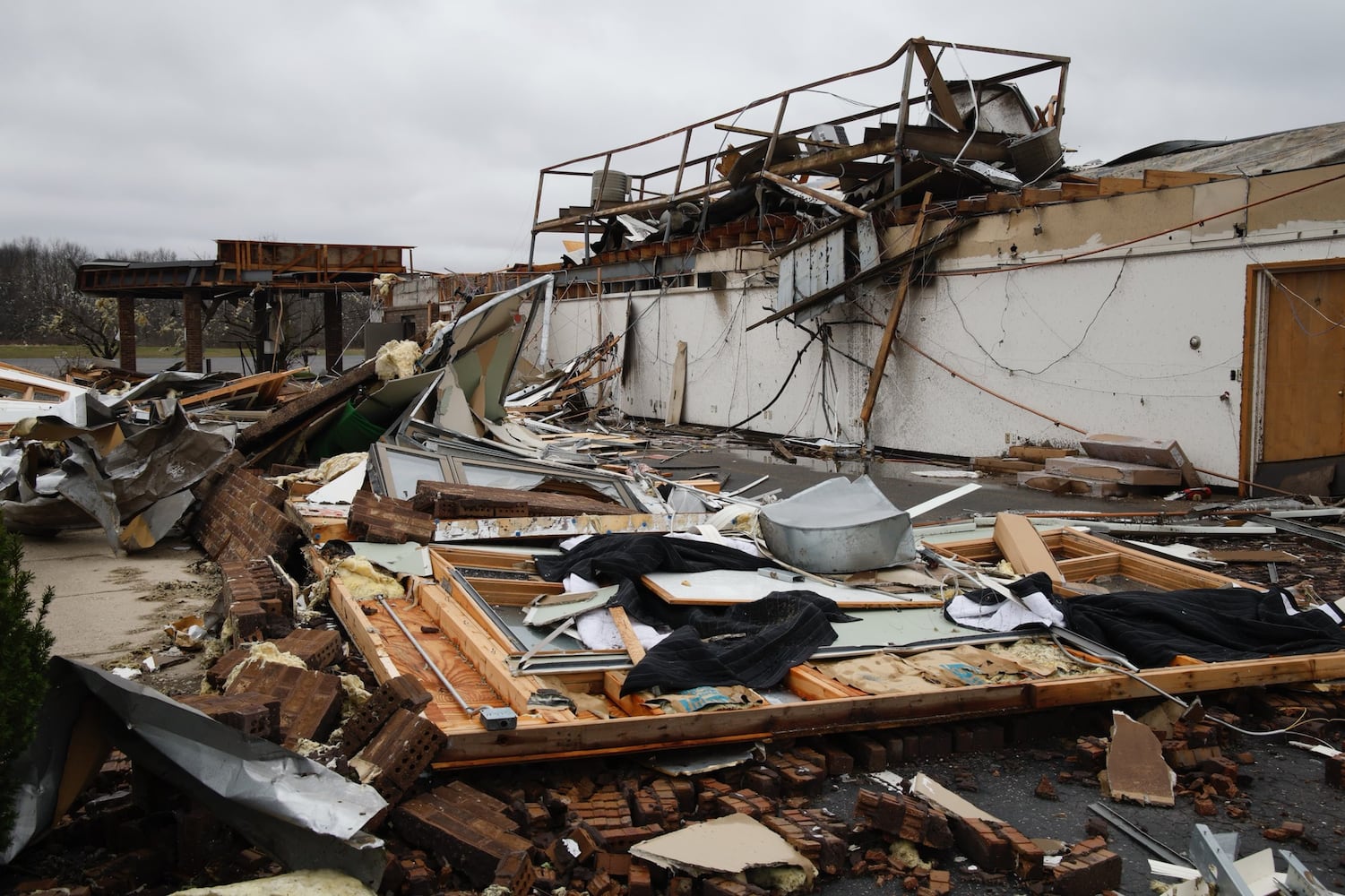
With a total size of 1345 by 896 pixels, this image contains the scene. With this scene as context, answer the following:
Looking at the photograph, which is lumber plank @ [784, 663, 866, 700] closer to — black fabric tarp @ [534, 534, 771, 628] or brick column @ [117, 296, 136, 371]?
black fabric tarp @ [534, 534, 771, 628]

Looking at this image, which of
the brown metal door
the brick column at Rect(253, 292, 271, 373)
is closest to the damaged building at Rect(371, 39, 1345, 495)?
the brown metal door

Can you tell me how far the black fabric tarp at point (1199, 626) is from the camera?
5094mm

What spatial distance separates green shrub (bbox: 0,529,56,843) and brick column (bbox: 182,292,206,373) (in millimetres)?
28046

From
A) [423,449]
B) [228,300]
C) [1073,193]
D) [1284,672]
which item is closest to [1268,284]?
[1073,193]

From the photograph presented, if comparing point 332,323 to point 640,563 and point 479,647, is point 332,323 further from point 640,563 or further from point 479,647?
point 479,647

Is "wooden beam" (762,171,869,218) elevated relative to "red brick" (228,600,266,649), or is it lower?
elevated

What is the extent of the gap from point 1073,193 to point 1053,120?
4.49 m

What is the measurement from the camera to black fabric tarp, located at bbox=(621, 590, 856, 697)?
14.3 ft

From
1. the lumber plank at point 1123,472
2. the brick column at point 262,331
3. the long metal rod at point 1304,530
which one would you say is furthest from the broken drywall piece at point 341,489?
the brick column at point 262,331

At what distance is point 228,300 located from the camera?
30391mm

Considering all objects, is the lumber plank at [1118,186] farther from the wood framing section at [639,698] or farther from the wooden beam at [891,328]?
the wood framing section at [639,698]

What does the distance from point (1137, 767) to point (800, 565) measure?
2740 mm

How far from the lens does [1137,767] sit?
160 inches

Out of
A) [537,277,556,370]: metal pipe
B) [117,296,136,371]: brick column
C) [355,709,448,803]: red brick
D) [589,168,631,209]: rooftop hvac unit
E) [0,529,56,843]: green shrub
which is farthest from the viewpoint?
[117,296,136,371]: brick column
